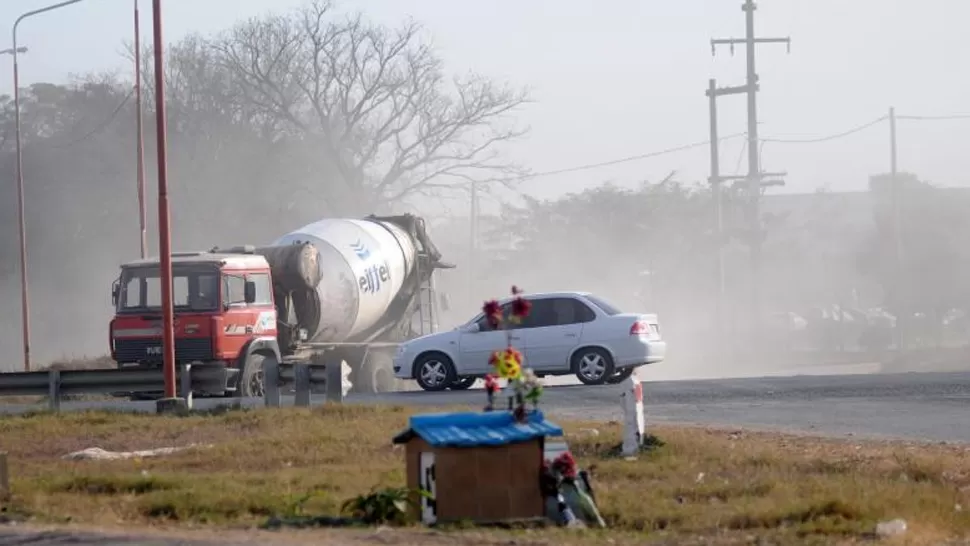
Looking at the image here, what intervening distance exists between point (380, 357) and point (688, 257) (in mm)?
43679

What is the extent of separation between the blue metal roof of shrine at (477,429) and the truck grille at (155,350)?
47.7 ft

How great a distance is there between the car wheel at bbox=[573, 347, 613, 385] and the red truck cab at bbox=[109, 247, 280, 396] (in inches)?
219

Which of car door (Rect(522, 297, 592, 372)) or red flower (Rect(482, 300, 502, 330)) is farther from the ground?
red flower (Rect(482, 300, 502, 330))

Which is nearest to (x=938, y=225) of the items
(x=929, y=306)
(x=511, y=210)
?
(x=929, y=306)

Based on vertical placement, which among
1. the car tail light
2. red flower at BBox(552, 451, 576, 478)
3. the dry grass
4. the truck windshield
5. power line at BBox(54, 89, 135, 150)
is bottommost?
the dry grass

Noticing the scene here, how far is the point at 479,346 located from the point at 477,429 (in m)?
14.7

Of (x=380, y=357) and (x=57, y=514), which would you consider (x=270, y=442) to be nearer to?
(x=57, y=514)

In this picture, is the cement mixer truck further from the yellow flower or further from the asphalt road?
the yellow flower

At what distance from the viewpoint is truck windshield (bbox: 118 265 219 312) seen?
24672 millimetres

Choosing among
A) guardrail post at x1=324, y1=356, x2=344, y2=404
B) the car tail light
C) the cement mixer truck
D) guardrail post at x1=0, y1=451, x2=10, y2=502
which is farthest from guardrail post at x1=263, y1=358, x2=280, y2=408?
guardrail post at x1=0, y1=451, x2=10, y2=502

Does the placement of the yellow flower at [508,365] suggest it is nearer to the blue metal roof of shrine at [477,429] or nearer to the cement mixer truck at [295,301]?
the blue metal roof of shrine at [477,429]

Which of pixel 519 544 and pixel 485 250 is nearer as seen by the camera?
pixel 519 544

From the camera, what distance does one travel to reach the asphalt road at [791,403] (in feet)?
58.9

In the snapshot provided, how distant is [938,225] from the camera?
7200 centimetres
